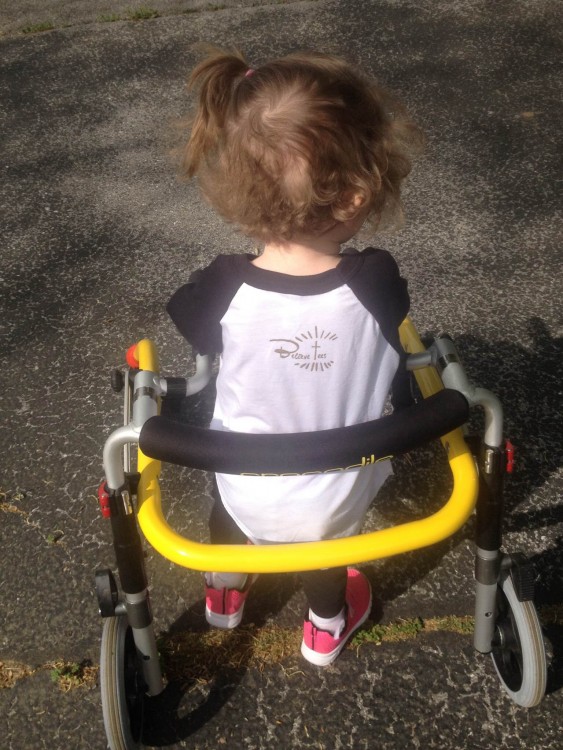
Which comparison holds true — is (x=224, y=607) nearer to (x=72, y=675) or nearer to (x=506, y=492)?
(x=72, y=675)

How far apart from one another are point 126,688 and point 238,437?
803 mm

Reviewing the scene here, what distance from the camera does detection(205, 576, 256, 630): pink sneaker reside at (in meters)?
1.85

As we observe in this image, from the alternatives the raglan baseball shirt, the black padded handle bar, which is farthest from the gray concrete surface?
the black padded handle bar

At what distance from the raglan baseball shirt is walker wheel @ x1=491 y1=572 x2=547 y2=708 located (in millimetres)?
Answer: 461

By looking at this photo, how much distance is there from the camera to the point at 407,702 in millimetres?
1742

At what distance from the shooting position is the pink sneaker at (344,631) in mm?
1794

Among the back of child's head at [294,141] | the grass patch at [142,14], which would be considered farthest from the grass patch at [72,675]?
the grass patch at [142,14]

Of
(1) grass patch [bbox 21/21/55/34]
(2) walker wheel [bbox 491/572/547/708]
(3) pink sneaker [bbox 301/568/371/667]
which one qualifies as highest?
(1) grass patch [bbox 21/21/55/34]

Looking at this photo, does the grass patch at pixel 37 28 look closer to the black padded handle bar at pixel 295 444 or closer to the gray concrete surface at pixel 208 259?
the gray concrete surface at pixel 208 259

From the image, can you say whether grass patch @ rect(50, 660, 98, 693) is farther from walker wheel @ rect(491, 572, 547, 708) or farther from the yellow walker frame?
walker wheel @ rect(491, 572, 547, 708)

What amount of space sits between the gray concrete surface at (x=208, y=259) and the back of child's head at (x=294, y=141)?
3.60ft

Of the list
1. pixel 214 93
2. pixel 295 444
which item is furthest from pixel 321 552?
pixel 214 93

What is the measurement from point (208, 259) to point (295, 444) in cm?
204

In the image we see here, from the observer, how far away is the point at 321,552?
1.30m
